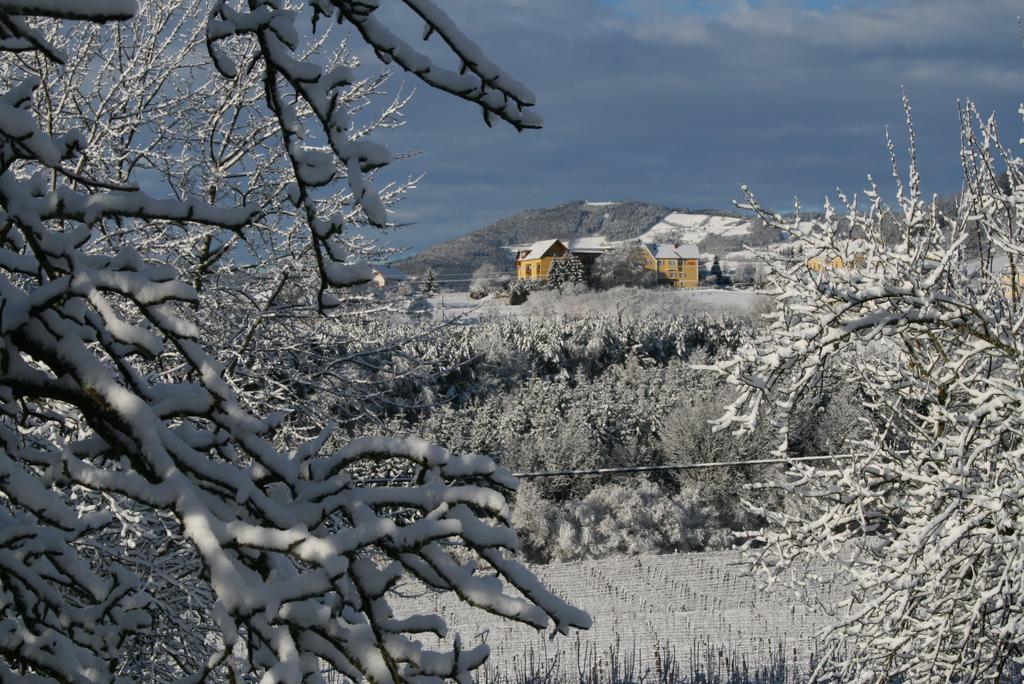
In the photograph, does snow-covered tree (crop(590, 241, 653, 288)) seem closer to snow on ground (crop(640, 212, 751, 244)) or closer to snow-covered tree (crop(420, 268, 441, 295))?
snow on ground (crop(640, 212, 751, 244))

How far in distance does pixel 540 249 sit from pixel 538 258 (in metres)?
0.92

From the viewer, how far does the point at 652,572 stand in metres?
12.0

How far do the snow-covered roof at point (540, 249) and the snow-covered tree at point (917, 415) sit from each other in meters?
24.6

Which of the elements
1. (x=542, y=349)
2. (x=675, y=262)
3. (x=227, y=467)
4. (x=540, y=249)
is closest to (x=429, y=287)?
(x=542, y=349)

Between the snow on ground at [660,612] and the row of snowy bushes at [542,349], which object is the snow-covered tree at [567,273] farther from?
the snow on ground at [660,612]

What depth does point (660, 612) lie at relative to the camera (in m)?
10.9

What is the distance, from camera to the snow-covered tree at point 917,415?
5.11 metres

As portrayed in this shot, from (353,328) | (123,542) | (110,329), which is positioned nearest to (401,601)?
(353,328)

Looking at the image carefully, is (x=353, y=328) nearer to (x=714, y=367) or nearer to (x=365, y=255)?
(x=365, y=255)

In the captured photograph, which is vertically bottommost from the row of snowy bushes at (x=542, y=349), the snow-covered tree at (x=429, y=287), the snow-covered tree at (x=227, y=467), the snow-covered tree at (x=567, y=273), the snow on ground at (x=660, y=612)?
the snow on ground at (x=660, y=612)

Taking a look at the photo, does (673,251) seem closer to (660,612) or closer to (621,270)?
(621,270)

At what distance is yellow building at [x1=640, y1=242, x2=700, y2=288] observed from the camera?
28.1 metres

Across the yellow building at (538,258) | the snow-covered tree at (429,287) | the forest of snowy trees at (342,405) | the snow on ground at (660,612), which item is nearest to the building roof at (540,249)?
the yellow building at (538,258)

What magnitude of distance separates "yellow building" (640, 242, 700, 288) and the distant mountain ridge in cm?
109
